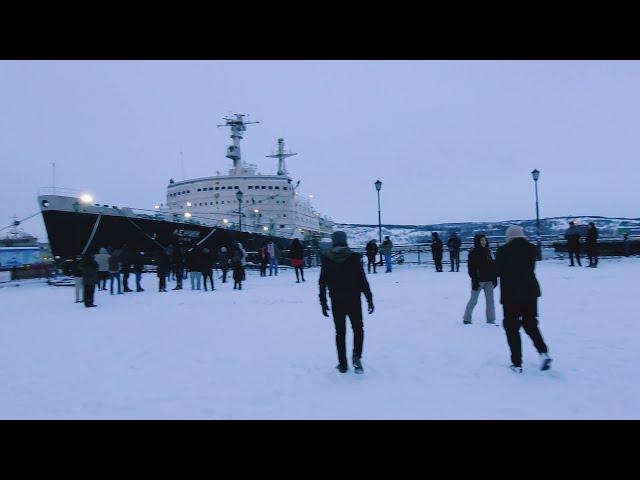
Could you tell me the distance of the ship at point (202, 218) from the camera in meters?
19.7

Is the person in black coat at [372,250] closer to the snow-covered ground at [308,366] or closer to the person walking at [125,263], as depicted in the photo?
the snow-covered ground at [308,366]

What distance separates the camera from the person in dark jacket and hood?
4.71m

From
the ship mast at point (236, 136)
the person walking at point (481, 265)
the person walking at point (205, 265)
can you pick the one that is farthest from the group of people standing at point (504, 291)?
the ship mast at point (236, 136)

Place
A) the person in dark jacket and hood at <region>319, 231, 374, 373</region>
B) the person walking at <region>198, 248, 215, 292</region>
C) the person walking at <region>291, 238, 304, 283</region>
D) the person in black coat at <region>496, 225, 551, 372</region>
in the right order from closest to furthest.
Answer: the person in black coat at <region>496, 225, 551, 372</region>, the person in dark jacket and hood at <region>319, 231, 374, 373</region>, the person walking at <region>198, 248, 215, 292</region>, the person walking at <region>291, 238, 304, 283</region>

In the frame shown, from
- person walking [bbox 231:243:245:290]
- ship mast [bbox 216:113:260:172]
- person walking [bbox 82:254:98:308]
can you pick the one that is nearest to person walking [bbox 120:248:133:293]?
person walking [bbox 82:254:98:308]

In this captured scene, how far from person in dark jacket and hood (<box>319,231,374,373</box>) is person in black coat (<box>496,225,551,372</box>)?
1544mm

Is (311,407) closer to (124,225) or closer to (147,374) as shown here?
(147,374)

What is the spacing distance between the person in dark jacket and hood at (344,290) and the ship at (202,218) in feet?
36.6

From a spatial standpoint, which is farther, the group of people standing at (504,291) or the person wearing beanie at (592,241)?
the person wearing beanie at (592,241)

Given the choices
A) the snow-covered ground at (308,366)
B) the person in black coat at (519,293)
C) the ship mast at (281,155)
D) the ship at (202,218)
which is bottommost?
the snow-covered ground at (308,366)

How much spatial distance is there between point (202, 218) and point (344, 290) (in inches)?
869

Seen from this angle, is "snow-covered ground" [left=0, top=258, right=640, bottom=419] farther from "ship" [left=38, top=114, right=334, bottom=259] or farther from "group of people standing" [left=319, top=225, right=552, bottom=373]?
"ship" [left=38, top=114, right=334, bottom=259]

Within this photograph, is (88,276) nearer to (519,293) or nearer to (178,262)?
(178,262)
